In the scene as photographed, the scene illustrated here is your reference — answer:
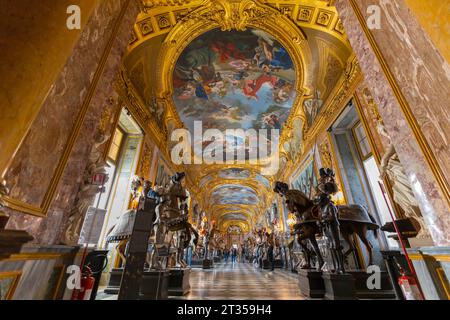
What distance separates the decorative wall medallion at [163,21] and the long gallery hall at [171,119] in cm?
5

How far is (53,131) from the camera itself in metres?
2.43

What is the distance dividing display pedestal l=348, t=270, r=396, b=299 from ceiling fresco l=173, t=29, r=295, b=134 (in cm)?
855

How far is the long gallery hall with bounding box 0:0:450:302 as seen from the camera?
6.83 feet

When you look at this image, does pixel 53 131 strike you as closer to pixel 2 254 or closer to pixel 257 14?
pixel 2 254

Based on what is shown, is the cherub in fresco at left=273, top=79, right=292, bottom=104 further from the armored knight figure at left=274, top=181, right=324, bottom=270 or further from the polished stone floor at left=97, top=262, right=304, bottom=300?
the polished stone floor at left=97, top=262, right=304, bottom=300

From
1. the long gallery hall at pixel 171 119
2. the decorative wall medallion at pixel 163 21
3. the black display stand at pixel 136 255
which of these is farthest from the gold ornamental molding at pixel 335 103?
the black display stand at pixel 136 255

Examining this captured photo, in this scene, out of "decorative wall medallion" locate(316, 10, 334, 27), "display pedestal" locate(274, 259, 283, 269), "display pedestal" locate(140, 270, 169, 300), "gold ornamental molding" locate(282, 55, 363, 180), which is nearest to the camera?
"display pedestal" locate(140, 270, 169, 300)

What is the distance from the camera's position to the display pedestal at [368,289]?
395 centimetres

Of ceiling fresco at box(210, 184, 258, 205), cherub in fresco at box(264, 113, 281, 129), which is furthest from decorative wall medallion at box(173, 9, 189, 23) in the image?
ceiling fresco at box(210, 184, 258, 205)

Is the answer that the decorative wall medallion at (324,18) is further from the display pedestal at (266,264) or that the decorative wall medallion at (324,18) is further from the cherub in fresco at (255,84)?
the display pedestal at (266,264)

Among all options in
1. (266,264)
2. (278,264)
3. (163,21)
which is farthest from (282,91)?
(278,264)
